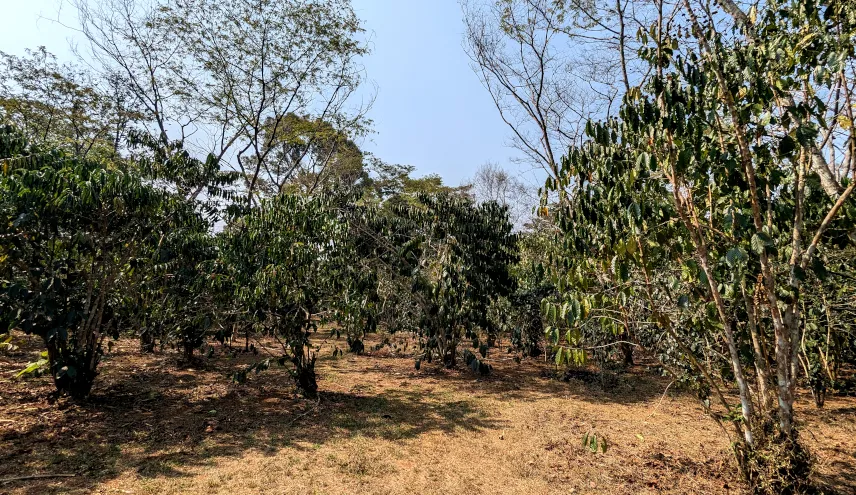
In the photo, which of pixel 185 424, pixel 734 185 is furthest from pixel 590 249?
pixel 185 424

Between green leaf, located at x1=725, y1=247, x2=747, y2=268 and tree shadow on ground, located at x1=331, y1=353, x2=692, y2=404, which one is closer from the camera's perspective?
green leaf, located at x1=725, y1=247, x2=747, y2=268

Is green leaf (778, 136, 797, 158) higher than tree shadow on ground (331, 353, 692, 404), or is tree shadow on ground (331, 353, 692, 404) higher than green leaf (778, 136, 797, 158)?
green leaf (778, 136, 797, 158)

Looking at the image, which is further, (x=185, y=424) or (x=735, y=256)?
(x=185, y=424)

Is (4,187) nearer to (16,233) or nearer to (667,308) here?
(16,233)

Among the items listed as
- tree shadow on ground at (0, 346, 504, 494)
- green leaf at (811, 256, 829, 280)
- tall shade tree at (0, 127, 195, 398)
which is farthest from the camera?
tall shade tree at (0, 127, 195, 398)

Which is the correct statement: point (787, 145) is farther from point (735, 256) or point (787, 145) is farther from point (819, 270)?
point (735, 256)

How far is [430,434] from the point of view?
503 cm

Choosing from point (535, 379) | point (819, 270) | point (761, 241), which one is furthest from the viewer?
point (535, 379)

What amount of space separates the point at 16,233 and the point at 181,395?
2.91 meters

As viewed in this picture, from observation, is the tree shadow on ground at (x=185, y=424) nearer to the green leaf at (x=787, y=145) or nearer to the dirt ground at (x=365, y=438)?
the dirt ground at (x=365, y=438)

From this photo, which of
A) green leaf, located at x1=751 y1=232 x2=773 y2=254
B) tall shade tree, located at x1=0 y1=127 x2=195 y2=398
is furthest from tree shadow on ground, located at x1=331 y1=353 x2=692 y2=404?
green leaf, located at x1=751 y1=232 x2=773 y2=254

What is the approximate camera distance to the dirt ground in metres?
3.74

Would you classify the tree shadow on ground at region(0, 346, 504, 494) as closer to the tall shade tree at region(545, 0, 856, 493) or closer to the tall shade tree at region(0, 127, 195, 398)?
the tall shade tree at region(0, 127, 195, 398)

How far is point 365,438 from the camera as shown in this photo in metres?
4.79
